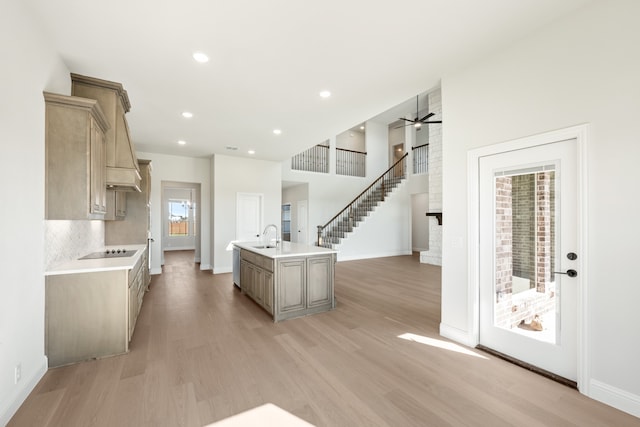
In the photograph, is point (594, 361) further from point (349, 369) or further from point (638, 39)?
point (638, 39)

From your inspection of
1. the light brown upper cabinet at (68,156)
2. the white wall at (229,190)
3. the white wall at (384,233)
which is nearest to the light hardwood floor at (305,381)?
the light brown upper cabinet at (68,156)

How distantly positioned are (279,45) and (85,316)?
321cm

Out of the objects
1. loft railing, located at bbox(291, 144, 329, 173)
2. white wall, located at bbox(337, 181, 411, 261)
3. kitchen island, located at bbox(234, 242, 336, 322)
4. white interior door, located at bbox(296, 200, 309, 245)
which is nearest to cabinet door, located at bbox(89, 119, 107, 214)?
kitchen island, located at bbox(234, 242, 336, 322)

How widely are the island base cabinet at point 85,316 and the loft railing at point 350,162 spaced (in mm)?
8741

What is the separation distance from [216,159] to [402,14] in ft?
19.2

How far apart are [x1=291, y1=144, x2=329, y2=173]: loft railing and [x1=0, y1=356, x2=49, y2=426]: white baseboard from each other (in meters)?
8.03

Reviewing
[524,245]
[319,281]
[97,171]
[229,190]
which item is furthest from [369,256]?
[97,171]

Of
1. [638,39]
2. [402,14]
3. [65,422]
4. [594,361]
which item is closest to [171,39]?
[402,14]

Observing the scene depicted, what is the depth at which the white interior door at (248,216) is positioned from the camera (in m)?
7.47

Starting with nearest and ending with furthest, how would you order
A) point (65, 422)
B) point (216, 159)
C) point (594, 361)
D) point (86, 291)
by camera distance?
point (65, 422) → point (594, 361) → point (86, 291) → point (216, 159)

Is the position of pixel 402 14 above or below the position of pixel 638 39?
above

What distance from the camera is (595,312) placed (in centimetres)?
210

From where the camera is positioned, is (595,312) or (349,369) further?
(349,369)

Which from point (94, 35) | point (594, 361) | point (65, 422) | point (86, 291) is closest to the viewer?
point (65, 422)
